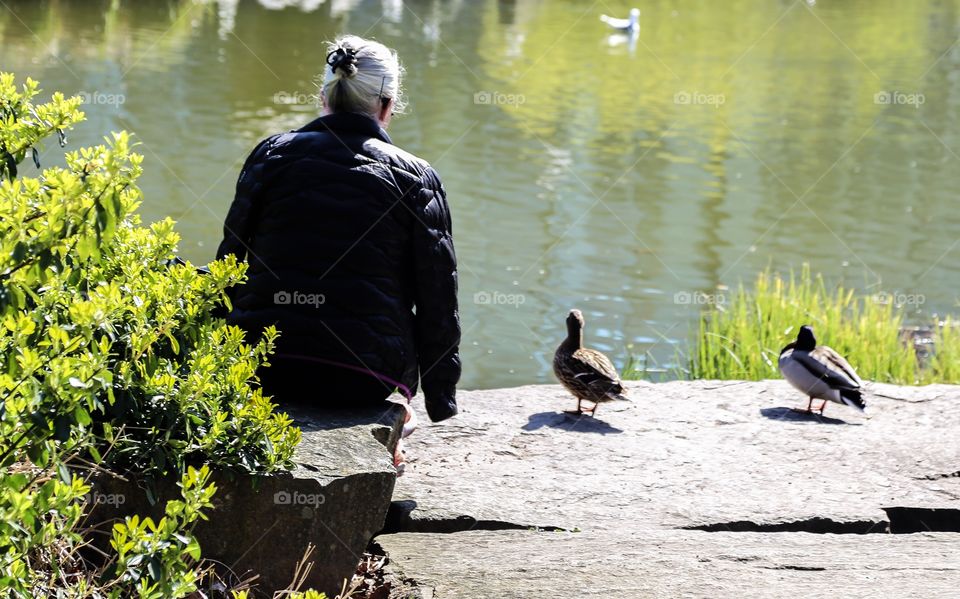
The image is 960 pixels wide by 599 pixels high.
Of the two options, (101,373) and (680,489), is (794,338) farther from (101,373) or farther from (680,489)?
(101,373)

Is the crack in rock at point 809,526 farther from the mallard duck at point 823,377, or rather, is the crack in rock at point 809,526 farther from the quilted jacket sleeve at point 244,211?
the quilted jacket sleeve at point 244,211

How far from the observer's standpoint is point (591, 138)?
698 inches

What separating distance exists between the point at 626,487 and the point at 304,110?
14.1m

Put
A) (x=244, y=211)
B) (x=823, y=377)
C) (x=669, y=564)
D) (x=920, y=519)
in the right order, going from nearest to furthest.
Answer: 1. (x=669, y=564)
2. (x=244, y=211)
3. (x=920, y=519)
4. (x=823, y=377)

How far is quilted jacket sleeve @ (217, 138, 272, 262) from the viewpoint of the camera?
4.35m

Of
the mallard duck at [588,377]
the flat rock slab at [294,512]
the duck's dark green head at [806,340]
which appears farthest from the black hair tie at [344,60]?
the duck's dark green head at [806,340]

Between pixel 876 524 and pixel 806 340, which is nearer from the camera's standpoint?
pixel 876 524

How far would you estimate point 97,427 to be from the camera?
11.0ft

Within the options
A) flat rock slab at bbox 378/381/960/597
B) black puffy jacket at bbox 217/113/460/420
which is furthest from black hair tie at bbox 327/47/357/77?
flat rock slab at bbox 378/381/960/597

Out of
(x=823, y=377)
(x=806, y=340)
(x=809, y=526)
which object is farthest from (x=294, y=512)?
(x=806, y=340)

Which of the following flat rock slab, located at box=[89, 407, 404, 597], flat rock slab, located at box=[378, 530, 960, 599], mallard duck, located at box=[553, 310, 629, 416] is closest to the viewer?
flat rock slab, located at box=[89, 407, 404, 597]

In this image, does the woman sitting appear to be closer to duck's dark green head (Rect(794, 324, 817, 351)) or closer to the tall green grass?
duck's dark green head (Rect(794, 324, 817, 351))

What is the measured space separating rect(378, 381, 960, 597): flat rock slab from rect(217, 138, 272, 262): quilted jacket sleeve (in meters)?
1.23

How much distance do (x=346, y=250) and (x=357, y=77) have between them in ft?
2.39
